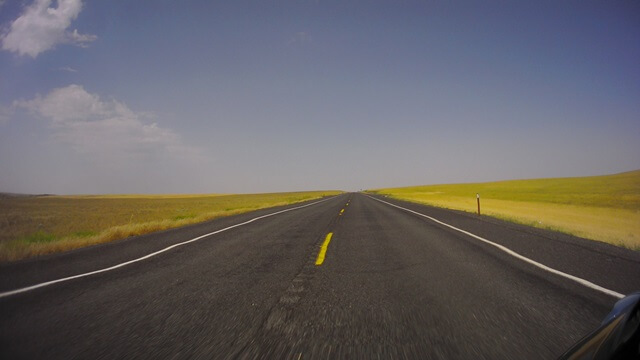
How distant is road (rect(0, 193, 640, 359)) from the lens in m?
2.54

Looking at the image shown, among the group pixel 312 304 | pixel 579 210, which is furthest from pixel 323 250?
pixel 579 210

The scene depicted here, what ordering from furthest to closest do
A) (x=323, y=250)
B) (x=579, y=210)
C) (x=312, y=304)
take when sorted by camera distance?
(x=579, y=210) → (x=323, y=250) → (x=312, y=304)

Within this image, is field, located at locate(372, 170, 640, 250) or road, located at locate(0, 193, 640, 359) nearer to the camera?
road, located at locate(0, 193, 640, 359)

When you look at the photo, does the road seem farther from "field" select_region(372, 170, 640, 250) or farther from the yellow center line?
"field" select_region(372, 170, 640, 250)

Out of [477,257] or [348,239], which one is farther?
[348,239]

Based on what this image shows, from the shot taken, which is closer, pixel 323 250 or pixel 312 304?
pixel 312 304

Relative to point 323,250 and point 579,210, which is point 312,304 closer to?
point 323,250

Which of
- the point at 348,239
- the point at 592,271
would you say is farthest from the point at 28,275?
the point at 592,271

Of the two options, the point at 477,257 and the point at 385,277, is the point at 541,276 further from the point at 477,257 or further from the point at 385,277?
the point at 385,277

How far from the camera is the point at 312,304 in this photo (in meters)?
3.50

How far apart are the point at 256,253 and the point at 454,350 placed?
15.6 feet

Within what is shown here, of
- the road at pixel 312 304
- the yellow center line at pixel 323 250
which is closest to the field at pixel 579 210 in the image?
the road at pixel 312 304

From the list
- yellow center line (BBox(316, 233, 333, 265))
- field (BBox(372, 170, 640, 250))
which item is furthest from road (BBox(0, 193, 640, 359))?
field (BBox(372, 170, 640, 250))

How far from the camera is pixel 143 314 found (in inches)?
130
